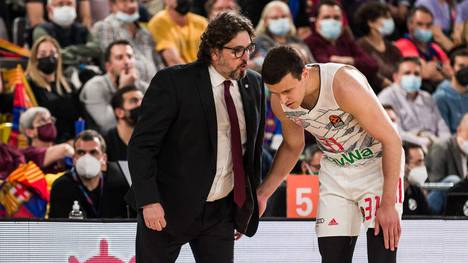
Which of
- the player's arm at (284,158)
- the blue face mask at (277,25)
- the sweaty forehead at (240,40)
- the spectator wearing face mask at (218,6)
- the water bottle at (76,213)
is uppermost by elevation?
the sweaty forehead at (240,40)

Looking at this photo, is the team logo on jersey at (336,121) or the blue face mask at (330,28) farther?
the blue face mask at (330,28)

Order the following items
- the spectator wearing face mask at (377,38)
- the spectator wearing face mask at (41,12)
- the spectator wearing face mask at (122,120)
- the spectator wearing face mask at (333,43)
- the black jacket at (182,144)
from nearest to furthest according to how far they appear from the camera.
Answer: the black jacket at (182,144) < the spectator wearing face mask at (122,120) < the spectator wearing face mask at (41,12) < the spectator wearing face mask at (333,43) < the spectator wearing face mask at (377,38)

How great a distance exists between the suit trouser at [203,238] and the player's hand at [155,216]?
151 millimetres

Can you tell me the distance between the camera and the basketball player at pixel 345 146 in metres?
5.38

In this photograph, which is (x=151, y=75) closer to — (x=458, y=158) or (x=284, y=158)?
(x=458, y=158)

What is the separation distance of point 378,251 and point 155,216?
1088mm

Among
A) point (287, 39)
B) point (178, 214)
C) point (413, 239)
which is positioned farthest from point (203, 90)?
point (287, 39)

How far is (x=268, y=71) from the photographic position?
209 inches

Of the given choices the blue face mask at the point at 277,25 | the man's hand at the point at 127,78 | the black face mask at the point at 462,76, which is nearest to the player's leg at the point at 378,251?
the man's hand at the point at 127,78

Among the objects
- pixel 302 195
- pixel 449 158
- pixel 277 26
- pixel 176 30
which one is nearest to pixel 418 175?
pixel 449 158

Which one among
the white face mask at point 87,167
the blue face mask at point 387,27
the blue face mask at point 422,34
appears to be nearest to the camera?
the white face mask at point 87,167

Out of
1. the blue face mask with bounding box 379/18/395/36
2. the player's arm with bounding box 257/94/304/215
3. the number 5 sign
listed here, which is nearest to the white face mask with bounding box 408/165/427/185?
the number 5 sign

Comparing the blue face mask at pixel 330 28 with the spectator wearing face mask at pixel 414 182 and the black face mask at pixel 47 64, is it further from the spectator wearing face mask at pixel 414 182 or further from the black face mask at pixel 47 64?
the black face mask at pixel 47 64

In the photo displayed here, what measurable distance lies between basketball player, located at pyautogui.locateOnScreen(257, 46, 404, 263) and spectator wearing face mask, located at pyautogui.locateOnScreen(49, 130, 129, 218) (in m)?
2.50
